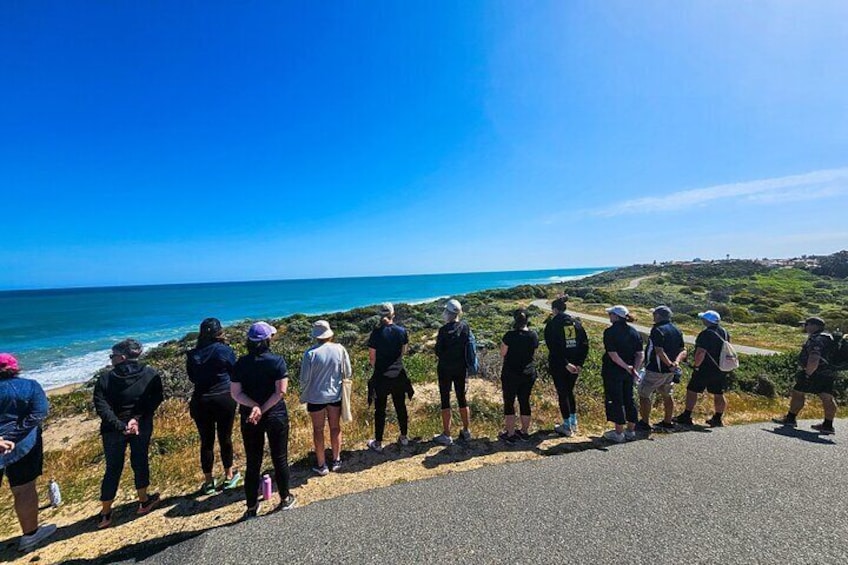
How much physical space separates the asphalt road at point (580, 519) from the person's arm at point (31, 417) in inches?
79.0

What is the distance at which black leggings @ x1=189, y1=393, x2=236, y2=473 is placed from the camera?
463 cm

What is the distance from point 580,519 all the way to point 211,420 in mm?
4482

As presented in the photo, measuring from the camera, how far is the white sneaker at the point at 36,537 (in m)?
3.87

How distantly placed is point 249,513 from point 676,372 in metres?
6.73

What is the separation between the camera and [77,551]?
3.79m

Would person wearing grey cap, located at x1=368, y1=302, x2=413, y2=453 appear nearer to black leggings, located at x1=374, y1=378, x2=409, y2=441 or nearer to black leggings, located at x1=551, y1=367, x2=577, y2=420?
black leggings, located at x1=374, y1=378, x2=409, y2=441

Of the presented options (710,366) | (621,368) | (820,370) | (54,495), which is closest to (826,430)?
(820,370)

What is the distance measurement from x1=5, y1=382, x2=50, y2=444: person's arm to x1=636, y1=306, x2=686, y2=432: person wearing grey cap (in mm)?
8210

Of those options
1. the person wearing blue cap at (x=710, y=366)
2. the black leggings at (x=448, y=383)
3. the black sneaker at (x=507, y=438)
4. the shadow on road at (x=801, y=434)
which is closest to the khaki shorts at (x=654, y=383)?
the person wearing blue cap at (x=710, y=366)

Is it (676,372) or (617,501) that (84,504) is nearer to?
(617,501)

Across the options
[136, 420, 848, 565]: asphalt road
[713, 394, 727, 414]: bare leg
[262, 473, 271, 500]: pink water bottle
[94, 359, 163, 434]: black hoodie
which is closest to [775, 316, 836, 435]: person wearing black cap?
[713, 394, 727, 414]: bare leg

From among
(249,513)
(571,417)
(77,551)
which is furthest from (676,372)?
(77,551)

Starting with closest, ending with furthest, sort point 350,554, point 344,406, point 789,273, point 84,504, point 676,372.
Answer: point 350,554 < point 84,504 < point 344,406 < point 676,372 < point 789,273

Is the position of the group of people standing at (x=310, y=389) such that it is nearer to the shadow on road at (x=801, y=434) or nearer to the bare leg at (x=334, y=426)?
the bare leg at (x=334, y=426)
